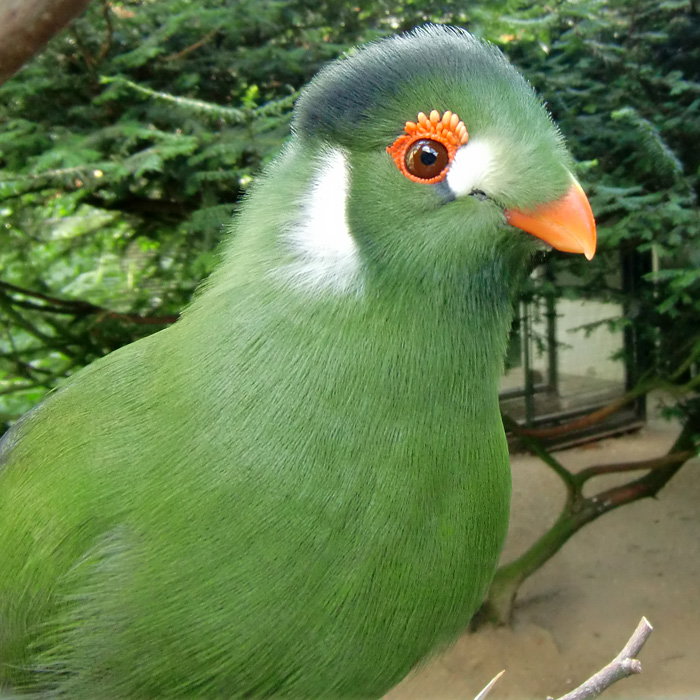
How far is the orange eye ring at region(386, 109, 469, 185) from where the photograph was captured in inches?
30.9

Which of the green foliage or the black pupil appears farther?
the green foliage

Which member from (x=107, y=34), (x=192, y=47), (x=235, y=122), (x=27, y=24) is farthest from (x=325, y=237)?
(x=107, y=34)

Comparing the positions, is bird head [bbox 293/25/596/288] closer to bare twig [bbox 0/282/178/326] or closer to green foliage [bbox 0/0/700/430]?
green foliage [bbox 0/0/700/430]

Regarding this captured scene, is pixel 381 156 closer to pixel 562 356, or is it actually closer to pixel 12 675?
pixel 12 675

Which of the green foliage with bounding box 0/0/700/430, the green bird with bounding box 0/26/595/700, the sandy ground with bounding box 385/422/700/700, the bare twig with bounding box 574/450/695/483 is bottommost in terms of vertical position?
the sandy ground with bounding box 385/422/700/700

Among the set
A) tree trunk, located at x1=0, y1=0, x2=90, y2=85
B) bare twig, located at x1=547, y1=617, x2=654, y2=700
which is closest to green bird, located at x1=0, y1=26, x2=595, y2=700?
bare twig, located at x1=547, y1=617, x2=654, y2=700

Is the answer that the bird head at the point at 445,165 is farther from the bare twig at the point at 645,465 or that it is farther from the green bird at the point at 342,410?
the bare twig at the point at 645,465

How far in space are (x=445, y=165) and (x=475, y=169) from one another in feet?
0.12

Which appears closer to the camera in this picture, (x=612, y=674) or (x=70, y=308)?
(x=612, y=674)

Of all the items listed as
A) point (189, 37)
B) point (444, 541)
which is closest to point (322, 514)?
point (444, 541)

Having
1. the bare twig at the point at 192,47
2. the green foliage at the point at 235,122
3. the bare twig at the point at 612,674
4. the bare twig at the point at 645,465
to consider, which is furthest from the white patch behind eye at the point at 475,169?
the bare twig at the point at 645,465

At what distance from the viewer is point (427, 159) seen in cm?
79

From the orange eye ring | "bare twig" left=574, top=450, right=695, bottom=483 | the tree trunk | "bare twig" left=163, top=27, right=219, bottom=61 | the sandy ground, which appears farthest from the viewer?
"bare twig" left=574, top=450, right=695, bottom=483

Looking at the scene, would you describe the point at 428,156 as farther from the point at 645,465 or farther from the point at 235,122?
the point at 645,465
